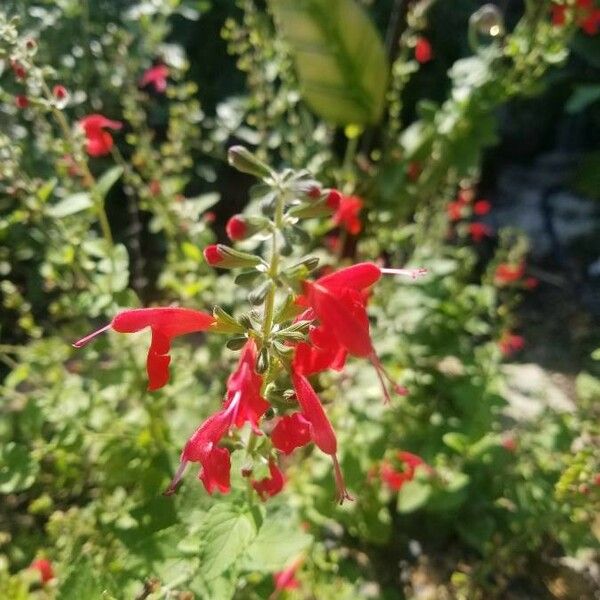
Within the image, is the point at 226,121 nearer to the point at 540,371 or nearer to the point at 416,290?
the point at 416,290

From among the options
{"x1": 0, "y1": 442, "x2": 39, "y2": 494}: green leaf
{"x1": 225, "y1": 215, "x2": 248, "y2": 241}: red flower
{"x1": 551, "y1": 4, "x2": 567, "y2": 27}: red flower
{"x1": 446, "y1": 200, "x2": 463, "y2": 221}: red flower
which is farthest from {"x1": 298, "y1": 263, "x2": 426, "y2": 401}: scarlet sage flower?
{"x1": 446, "y1": 200, "x2": 463, "y2": 221}: red flower

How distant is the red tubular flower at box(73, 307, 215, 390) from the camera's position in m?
0.98

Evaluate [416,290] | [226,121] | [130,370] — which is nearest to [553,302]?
[416,290]

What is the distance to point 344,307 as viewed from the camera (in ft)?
2.94

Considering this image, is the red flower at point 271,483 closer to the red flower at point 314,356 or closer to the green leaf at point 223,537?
the green leaf at point 223,537

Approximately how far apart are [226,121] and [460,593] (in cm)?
217

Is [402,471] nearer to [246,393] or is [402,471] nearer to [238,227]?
[246,393]

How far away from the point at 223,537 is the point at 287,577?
0.73 meters

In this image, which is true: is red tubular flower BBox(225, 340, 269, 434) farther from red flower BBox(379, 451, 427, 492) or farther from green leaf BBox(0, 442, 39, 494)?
red flower BBox(379, 451, 427, 492)

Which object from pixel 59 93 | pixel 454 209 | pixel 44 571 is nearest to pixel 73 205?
pixel 59 93

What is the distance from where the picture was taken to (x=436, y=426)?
6.88 feet

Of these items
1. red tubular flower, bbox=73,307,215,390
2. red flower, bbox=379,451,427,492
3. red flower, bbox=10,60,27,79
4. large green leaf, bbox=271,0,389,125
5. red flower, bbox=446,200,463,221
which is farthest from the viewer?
red flower, bbox=446,200,463,221

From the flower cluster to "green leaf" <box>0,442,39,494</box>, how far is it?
2.25ft

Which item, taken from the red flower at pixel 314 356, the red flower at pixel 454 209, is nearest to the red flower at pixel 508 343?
the red flower at pixel 454 209
